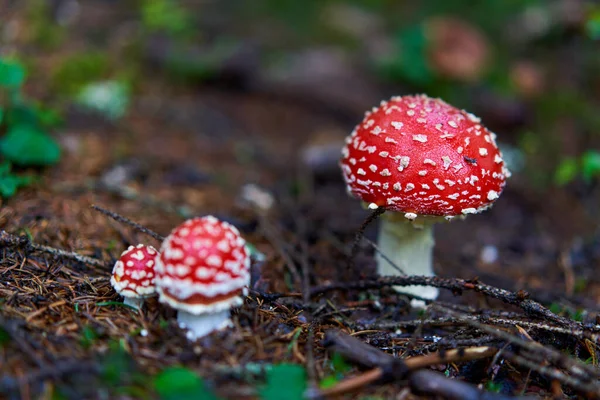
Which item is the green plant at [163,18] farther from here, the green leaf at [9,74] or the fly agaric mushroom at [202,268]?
the fly agaric mushroom at [202,268]

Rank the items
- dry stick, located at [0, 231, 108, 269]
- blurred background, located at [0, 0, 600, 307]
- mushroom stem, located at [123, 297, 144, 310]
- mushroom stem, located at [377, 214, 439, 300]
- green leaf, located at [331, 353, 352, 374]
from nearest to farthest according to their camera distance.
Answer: green leaf, located at [331, 353, 352, 374]
mushroom stem, located at [123, 297, 144, 310]
dry stick, located at [0, 231, 108, 269]
mushroom stem, located at [377, 214, 439, 300]
blurred background, located at [0, 0, 600, 307]

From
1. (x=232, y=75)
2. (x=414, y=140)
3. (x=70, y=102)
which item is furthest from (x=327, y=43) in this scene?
(x=414, y=140)

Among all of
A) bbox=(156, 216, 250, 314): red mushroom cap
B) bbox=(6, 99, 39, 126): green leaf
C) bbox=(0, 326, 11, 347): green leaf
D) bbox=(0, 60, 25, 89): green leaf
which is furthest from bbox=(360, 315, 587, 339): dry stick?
bbox=(6, 99, 39, 126): green leaf

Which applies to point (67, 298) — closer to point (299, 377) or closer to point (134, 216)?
point (134, 216)

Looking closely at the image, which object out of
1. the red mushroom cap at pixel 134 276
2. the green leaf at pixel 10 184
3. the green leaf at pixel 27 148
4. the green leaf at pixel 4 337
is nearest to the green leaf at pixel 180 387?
the red mushroom cap at pixel 134 276

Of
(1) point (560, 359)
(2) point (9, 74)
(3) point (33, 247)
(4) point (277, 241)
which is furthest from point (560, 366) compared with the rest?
(2) point (9, 74)

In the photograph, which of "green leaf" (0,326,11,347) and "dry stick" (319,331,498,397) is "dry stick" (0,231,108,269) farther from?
"dry stick" (319,331,498,397)

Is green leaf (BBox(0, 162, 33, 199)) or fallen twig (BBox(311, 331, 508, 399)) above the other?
green leaf (BBox(0, 162, 33, 199))

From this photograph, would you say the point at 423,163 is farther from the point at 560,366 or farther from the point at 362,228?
the point at 560,366
